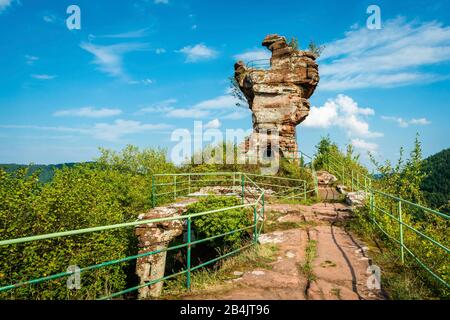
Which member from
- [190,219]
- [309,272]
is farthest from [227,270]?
[309,272]

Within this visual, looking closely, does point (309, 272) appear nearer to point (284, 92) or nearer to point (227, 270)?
point (227, 270)

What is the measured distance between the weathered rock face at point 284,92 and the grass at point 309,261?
14470mm

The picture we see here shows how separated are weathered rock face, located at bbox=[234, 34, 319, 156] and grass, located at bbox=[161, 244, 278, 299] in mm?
15166

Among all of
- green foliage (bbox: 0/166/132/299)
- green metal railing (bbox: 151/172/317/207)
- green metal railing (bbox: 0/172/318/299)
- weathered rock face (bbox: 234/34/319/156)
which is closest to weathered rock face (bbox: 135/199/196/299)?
green metal railing (bbox: 0/172/318/299)

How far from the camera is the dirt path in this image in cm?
417

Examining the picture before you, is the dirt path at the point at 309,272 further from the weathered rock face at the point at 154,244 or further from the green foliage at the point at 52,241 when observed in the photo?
the green foliage at the point at 52,241

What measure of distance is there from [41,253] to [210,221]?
21.5 ft

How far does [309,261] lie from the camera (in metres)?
5.63

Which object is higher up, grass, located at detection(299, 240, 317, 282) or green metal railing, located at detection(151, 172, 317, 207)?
green metal railing, located at detection(151, 172, 317, 207)

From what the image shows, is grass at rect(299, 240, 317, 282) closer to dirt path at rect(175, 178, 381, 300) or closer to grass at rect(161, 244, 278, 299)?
dirt path at rect(175, 178, 381, 300)

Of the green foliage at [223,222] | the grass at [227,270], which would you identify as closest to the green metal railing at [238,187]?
the green foliage at [223,222]

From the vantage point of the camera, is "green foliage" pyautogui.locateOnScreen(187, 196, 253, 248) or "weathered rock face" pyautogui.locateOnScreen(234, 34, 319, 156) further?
"weathered rock face" pyautogui.locateOnScreen(234, 34, 319, 156)
